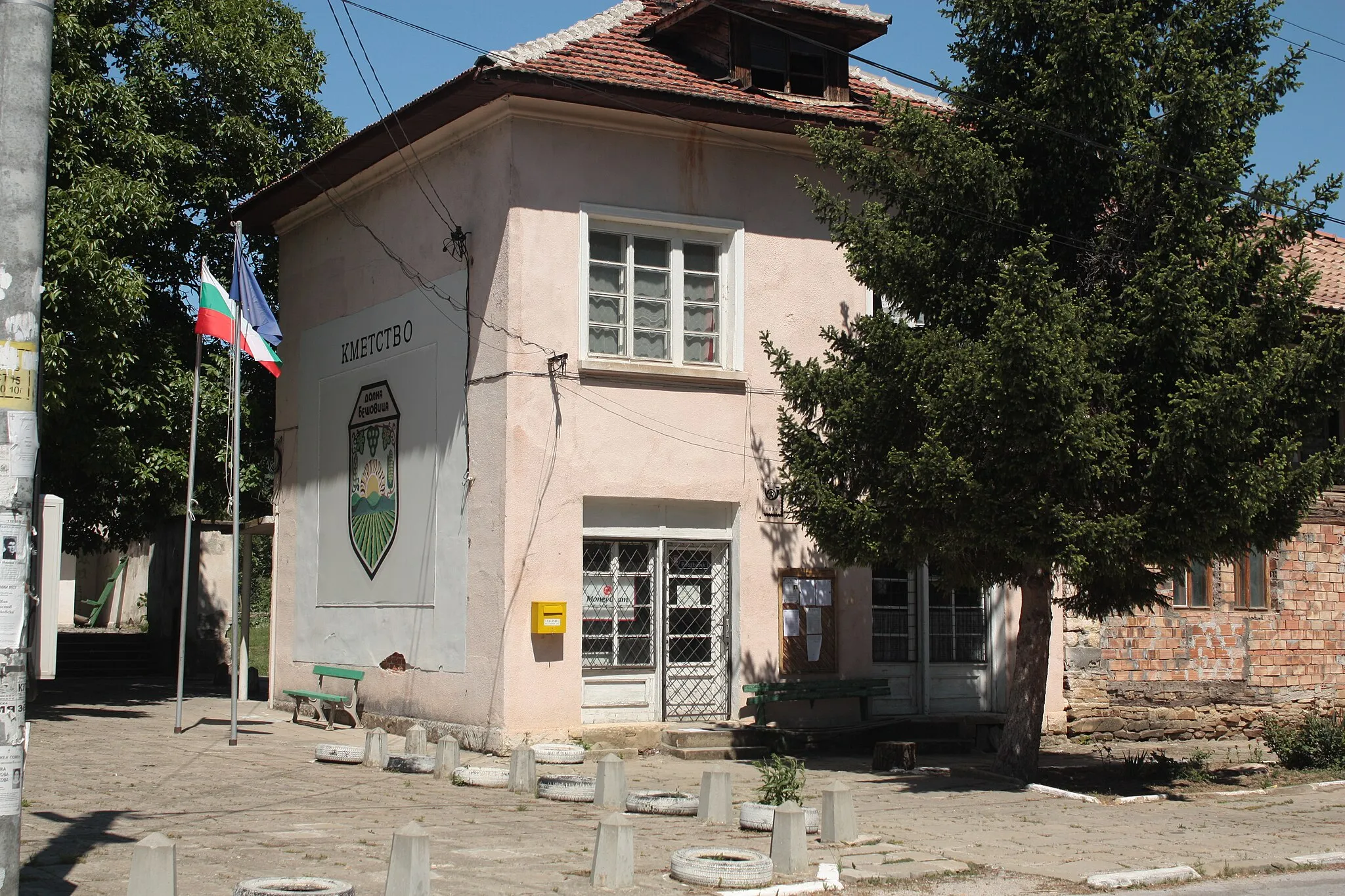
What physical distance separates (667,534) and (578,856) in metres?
6.98

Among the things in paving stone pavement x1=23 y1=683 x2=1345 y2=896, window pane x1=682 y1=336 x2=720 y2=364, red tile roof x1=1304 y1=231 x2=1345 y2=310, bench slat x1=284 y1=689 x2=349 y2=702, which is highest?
red tile roof x1=1304 y1=231 x2=1345 y2=310

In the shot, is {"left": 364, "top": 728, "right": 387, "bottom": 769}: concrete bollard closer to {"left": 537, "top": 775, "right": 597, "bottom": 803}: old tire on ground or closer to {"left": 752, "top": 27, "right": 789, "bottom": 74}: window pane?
{"left": 537, "top": 775, "right": 597, "bottom": 803}: old tire on ground

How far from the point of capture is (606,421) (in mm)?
15211

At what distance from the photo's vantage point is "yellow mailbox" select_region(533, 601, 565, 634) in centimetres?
1444

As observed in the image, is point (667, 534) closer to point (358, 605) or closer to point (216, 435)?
point (358, 605)

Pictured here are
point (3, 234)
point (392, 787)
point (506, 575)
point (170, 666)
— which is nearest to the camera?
point (3, 234)

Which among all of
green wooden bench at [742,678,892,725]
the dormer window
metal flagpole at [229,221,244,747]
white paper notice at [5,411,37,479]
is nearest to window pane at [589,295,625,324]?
the dormer window

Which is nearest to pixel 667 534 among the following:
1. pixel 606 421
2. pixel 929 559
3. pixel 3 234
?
pixel 606 421

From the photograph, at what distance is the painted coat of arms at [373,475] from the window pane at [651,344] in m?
3.38

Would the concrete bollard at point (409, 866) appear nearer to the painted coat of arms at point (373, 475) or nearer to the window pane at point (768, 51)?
the painted coat of arms at point (373, 475)

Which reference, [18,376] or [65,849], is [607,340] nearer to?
[65,849]

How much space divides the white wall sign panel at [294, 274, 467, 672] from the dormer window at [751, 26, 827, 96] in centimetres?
438

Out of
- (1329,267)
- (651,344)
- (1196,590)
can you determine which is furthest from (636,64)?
(1329,267)

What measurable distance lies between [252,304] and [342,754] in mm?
5424
